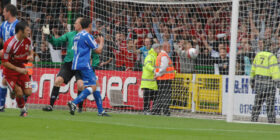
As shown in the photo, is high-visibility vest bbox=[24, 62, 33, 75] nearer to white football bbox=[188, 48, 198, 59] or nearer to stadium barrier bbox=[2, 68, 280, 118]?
stadium barrier bbox=[2, 68, 280, 118]

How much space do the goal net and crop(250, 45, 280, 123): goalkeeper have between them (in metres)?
1.22

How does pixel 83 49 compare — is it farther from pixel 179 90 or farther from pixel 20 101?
pixel 179 90

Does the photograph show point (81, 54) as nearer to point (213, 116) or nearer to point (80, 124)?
point (80, 124)

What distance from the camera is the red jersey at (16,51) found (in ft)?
33.3

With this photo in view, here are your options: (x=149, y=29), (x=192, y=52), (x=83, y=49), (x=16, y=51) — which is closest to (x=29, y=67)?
(x=149, y=29)

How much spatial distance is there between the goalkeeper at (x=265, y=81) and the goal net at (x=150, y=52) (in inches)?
48.1

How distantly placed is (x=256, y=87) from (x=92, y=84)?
13.8 ft

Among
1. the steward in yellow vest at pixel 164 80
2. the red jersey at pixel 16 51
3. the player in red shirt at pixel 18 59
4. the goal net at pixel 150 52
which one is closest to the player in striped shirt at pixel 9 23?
the player in red shirt at pixel 18 59

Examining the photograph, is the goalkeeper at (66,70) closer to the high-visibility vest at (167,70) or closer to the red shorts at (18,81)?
the red shorts at (18,81)

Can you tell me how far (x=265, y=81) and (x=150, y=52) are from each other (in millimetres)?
3368

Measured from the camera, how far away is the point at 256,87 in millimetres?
13672

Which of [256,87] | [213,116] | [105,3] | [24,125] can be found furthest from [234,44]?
[24,125]

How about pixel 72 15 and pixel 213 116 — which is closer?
pixel 213 116

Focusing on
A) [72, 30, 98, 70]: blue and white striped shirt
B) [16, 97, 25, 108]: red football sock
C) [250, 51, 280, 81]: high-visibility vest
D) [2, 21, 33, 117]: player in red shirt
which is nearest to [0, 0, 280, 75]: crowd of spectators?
[250, 51, 280, 81]: high-visibility vest
